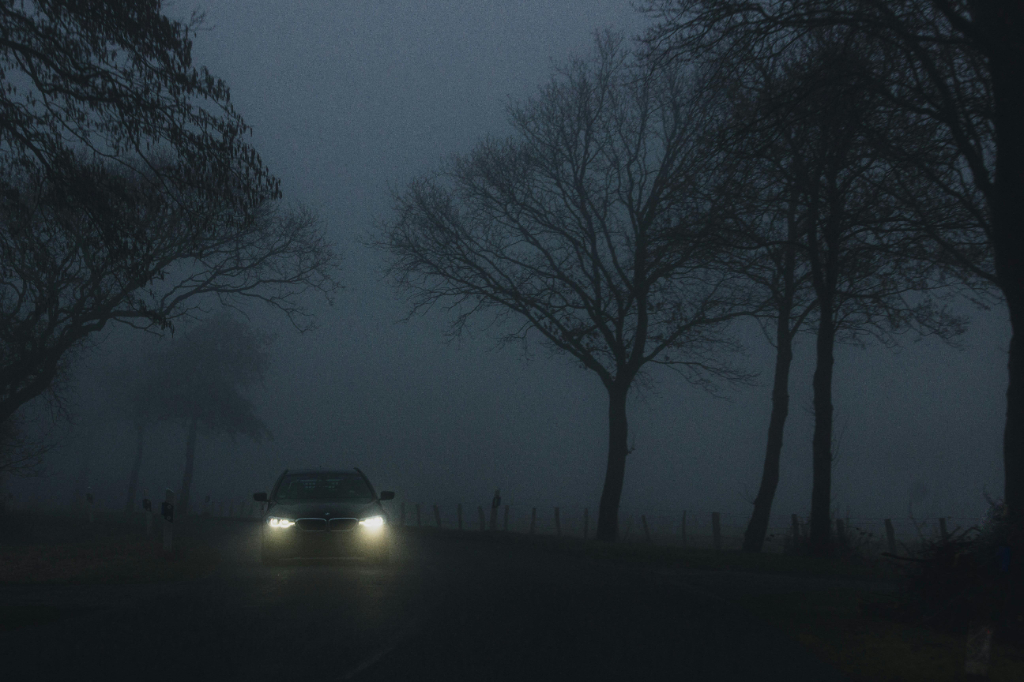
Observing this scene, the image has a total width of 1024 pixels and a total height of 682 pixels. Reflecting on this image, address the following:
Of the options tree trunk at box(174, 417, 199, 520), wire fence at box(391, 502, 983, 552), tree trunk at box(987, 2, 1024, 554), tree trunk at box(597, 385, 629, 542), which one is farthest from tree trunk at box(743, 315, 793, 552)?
tree trunk at box(174, 417, 199, 520)

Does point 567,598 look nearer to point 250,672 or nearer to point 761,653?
point 761,653

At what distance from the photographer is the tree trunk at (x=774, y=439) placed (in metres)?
22.5

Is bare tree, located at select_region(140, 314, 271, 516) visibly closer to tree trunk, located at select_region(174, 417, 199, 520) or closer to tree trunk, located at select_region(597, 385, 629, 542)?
tree trunk, located at select_region(174, 417, 199, 520)

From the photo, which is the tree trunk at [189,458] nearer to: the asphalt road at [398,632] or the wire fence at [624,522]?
the wire fence at [624,522]

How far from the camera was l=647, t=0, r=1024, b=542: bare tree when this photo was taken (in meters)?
10.2

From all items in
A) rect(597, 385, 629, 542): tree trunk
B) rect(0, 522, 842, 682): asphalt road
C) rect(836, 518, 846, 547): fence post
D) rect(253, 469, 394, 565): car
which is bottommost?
rect(0, 522, 842, 682): asphalt road

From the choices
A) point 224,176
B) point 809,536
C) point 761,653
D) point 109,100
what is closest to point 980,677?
point 761,653

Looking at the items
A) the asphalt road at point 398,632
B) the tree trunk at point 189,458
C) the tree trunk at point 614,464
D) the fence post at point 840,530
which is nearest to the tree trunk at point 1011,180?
the asphalt road at point 398,632

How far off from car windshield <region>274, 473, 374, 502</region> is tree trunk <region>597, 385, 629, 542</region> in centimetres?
1263

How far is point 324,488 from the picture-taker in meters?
16.0

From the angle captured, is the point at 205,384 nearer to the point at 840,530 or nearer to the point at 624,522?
the point at 624,522

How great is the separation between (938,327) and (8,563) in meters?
19.0

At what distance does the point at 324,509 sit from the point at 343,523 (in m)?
0.41

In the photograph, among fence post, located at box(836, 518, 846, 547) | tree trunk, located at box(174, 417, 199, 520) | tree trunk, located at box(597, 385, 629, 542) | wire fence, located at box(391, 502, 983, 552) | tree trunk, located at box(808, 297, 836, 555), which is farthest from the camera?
tree trunk, located at box(174, 417, 199, 520)
